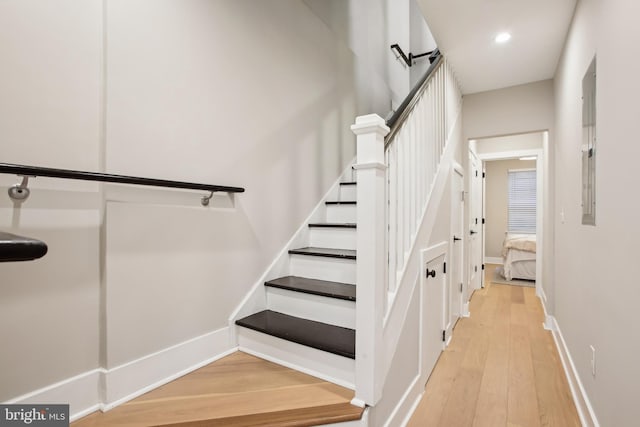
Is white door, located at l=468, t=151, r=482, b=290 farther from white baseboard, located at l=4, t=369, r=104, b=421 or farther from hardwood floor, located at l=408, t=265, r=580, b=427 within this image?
white baseboard, located at l=4, t=369, r=104, b=421

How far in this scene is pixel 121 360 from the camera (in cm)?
135

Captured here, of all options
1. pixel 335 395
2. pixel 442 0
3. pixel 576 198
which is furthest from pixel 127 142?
pixel 576 198

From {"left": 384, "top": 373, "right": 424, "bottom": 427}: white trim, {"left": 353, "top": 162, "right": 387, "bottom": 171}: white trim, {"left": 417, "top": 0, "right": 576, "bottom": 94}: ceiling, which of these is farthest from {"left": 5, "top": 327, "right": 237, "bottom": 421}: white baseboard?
{"left": 417, "top": 0, "right": 576, "bottom": 94}: ceiling

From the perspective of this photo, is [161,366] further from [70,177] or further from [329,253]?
[329,253]

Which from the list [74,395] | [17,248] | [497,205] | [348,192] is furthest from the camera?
[497,205]

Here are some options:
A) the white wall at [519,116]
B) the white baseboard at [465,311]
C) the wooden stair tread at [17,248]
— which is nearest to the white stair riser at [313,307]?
the wooden stair tread at [17,248]

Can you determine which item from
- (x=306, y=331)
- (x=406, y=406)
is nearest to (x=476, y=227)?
(x=406, y=406)

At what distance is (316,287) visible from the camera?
1.91 m

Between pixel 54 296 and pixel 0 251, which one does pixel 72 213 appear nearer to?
pixel 54 296

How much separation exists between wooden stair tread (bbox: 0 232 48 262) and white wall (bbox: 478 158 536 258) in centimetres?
791

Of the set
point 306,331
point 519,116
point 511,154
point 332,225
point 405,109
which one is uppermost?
point 519,116

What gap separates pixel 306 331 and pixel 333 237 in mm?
854

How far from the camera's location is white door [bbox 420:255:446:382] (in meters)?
2.07

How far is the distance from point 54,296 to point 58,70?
85 centimetres
